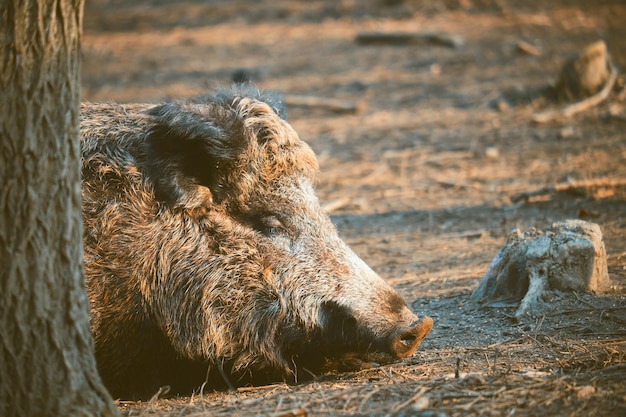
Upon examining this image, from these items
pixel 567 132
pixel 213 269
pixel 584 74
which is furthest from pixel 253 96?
pixel 584 74

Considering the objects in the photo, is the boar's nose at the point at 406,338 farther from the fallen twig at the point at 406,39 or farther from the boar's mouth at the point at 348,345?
the fallen twig at the point at 406,39

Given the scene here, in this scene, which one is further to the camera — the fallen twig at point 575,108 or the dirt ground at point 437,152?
the fallen twig at point 575,108

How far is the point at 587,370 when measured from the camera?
393 cm

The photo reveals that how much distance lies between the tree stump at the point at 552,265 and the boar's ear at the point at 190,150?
207 cm

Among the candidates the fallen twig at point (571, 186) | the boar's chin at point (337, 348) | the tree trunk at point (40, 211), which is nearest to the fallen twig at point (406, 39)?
the fallen twig at point (571, 186)

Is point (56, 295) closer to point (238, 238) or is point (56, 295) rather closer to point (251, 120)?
point (238, 238)

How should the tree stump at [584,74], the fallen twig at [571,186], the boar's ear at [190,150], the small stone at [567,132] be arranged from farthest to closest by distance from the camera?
the tree stump at [584,74] → the small stone at [567,132] → the fallen twig at [571,186] → the boar's ear at [190,150]

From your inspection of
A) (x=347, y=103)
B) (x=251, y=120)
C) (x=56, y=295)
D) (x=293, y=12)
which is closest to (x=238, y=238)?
(x=251, y=120)

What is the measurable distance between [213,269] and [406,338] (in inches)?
46.1

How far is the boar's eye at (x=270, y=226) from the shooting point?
185 inches

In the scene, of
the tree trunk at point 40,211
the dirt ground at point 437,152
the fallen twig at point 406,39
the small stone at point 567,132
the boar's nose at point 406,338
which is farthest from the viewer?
the fallen twig at point 406,39

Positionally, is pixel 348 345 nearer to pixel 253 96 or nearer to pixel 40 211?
pixel 253 96

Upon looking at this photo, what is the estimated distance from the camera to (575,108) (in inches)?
429

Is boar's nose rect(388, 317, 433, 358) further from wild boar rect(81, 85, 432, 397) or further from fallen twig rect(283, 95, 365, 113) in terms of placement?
fallen twig rect(283, 95, 365, 113)
